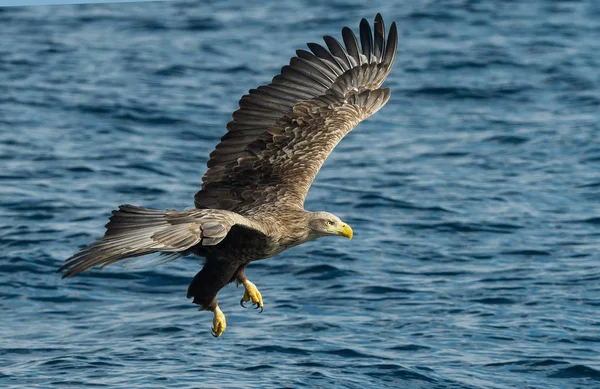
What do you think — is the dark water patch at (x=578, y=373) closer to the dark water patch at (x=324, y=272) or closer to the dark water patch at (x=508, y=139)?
the dark water patch at (x=324, y=272)

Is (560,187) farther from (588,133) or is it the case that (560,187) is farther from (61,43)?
Result: (61,43)

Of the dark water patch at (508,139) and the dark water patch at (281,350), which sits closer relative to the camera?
the dark water patch at (281,350)

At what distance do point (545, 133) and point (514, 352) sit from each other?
6620 millimetres

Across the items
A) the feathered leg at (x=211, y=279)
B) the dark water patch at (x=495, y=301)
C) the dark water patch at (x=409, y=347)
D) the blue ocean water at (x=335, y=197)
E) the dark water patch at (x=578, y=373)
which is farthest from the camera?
the dark water patch at (x=495, y=301)

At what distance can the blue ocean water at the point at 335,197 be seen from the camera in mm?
9688

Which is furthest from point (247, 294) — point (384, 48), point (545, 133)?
point (545, 133)

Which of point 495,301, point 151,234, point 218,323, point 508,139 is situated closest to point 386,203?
point 495,301

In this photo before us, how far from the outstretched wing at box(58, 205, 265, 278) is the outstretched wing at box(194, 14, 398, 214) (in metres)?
1.14

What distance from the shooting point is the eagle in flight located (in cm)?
684

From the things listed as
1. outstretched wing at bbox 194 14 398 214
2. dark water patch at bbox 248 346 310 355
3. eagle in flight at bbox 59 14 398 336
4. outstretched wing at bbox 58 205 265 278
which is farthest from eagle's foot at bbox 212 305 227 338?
dark water patch at bbox 248 346 310 355

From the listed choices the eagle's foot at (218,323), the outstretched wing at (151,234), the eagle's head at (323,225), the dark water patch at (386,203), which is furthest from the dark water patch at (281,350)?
the dark water patch at (386,203)

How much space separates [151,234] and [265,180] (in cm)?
196

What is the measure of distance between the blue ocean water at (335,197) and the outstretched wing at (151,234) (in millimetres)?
2255

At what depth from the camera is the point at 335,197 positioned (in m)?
13.5
